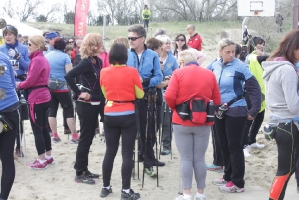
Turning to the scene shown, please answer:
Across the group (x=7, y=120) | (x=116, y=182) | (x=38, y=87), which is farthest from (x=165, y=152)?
(x=7, y=120)

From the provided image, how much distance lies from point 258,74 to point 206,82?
8.23 ft

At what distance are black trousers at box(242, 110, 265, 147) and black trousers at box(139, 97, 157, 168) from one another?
1726 mm

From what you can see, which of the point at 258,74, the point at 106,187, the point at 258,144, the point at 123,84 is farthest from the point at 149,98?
the point at 258,144

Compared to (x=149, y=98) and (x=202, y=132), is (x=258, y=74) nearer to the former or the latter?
(x=149, y=98)

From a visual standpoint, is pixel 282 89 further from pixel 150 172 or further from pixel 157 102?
pixel 157 102

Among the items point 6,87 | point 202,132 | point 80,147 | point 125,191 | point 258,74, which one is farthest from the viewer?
point 258,74

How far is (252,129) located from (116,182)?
283cm

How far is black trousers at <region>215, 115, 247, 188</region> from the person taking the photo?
464 centimetres

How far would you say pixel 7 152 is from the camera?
155 inches

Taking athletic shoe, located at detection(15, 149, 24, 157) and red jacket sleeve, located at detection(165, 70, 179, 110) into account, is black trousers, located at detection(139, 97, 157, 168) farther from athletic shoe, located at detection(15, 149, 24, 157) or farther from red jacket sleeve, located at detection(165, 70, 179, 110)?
athletic shoe, located at detection(15, 149, 24, 157)

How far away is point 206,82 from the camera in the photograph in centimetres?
412

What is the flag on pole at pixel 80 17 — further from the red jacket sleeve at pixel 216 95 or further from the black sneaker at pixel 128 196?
the red jacket sleeve at pixel 216 95

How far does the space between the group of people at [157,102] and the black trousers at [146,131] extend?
13mm

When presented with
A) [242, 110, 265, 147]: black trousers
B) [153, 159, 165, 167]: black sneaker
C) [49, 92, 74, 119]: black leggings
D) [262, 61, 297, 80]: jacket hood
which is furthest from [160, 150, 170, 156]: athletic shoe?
[262, 61, 297, 80]: jacket hood
